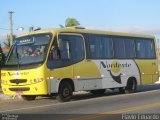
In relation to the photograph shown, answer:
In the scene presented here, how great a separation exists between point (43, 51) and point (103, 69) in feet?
14.0

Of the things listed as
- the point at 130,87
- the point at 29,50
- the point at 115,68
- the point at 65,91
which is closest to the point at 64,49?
the point at 29,50

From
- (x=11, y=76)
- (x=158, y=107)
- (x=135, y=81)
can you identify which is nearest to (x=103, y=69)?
(x=135, y=81)

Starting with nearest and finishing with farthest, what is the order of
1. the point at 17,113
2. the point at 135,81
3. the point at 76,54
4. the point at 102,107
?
the point at 17,113, the point at 102,107, the point at 76,54, the point at 135,81

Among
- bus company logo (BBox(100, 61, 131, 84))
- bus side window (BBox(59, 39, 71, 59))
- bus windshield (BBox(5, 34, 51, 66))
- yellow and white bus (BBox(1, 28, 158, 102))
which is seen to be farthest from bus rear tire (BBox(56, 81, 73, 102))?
bus company logo (BBox(100, 61, 131, 84))

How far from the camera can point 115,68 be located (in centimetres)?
2384

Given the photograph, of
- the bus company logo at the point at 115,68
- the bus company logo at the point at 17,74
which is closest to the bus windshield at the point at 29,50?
the bus company logo at the point at 17,74

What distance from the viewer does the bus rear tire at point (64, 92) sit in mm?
20172

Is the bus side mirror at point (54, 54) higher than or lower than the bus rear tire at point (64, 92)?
higher

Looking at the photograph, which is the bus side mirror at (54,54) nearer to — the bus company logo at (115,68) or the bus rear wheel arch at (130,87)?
the bus company logo at (115,68)

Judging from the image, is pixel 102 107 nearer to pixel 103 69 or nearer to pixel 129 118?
pixel 129 118

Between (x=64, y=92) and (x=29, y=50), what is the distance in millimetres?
2297

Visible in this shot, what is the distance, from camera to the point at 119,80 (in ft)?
78.9

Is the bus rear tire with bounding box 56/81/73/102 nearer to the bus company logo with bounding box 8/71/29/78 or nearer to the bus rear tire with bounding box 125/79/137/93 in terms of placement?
the bus company logo with bounding box 8/71/29/78

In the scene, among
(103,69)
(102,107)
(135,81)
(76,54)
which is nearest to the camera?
(102,107)
